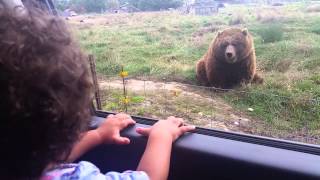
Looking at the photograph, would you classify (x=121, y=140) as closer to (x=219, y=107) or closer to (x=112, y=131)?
(x=112, y=131)

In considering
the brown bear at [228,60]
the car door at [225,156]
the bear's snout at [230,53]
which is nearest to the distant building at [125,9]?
the car door at [225,156]

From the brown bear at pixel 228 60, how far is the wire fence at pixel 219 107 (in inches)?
67.5

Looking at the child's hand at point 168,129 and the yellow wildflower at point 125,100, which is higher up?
the child's hand at point 168,129

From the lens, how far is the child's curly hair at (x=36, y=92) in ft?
2.41

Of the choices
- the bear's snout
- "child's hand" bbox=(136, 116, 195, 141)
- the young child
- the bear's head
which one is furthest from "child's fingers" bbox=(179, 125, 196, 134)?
the bear's snout

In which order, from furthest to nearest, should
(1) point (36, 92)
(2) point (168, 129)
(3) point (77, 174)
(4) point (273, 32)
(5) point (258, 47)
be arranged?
(5) point (258, 47) < (4) point (273, 32) < (2) point (168, 129) < (3) point (77, 174) < (1) point (36, 92)

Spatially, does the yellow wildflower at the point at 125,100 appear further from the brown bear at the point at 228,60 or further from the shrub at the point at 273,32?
the brown bear at the point at 228,60

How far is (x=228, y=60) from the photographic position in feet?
15.6

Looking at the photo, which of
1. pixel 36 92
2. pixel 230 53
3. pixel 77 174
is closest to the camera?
pixel 36 92

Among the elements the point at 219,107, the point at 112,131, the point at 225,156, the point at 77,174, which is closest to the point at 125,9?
the point at 219,107

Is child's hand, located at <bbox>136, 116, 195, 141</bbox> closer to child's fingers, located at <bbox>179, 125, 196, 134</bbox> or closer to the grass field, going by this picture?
child's fingers, located at <bbox>179, 125, 196, 134</bbox>

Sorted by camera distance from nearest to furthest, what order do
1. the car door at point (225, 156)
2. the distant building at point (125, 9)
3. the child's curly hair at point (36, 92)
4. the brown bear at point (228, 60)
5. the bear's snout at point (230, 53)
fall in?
the child's curly hair at point (36, 92) < the car door at point (225, 156) < the distant building at point (125, 9) < the brown bear at point (228, 60) < the bear's snout at point (230, 53)

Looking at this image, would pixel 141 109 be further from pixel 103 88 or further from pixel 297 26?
pixel 297 26

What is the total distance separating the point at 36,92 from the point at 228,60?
413 cm
